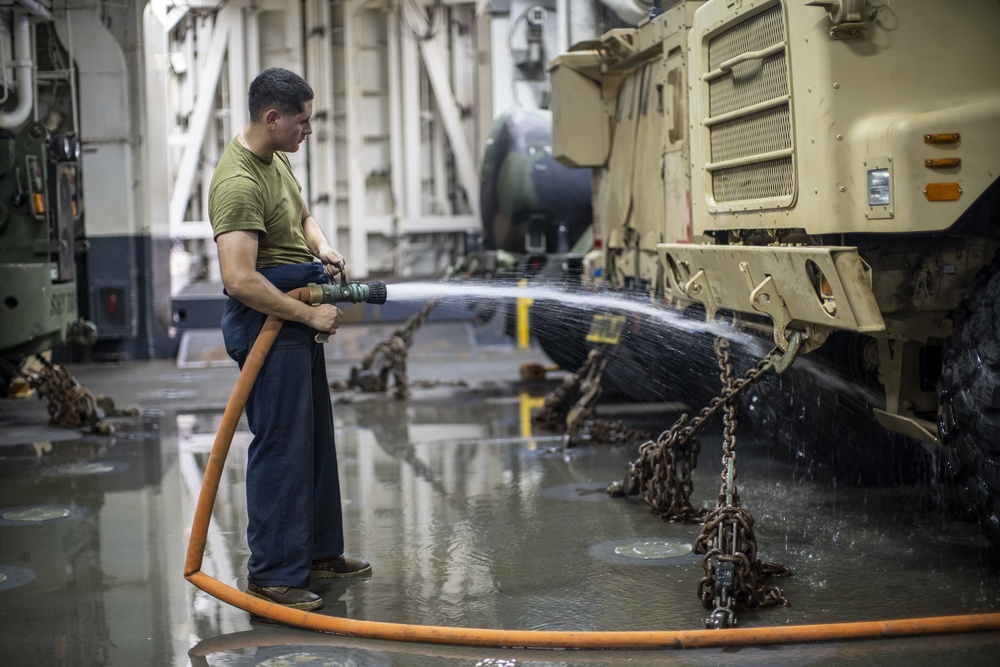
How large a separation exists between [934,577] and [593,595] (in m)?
1.35

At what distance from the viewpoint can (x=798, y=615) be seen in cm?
437

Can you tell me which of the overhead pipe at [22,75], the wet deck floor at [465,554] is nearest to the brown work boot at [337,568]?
the wet deck floor at [465,554]

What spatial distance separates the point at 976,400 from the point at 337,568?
2.59m

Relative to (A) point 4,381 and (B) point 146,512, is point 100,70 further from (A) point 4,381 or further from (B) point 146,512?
Answer: (B) point 146,512

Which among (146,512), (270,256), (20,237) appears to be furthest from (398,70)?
(270,256)

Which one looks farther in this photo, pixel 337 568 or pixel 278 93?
pixel 337 568

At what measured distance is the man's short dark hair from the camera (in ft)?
14.9

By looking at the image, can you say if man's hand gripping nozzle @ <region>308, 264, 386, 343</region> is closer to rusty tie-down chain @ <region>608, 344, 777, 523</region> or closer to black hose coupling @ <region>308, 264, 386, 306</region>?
black hose coupling @ <region>308, 264, 386, 306</region>

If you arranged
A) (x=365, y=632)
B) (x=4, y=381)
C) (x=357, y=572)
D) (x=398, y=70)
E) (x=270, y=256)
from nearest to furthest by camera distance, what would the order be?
(x=365, y=632), (x=270, y=256), (x=357, y=572), (x=4, y=381), (x=398, y=70)

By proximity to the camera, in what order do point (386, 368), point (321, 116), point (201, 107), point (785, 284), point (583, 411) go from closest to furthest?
point (785, 284)
point (583, 411)
point (386, 368)
point (201, 107)
point (321, 116)

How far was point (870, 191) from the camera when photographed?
177 inches

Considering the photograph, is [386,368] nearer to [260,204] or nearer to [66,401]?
[66,401]

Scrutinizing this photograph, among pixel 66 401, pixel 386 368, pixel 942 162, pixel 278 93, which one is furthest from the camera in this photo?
pixel 386 368

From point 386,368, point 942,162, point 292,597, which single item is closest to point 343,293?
point 292,597
